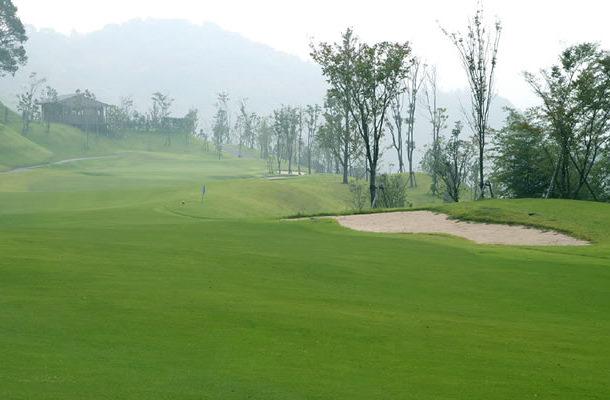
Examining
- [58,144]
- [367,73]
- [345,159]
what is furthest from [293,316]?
[58,144]

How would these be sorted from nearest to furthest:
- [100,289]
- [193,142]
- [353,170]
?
[100,289] < [353,170] < [193,142]

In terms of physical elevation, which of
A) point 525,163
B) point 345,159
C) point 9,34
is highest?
point 9,34

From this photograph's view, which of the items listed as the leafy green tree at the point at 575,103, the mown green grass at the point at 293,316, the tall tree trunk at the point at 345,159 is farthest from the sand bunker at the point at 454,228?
the tall tree trunk at the point at 345,159

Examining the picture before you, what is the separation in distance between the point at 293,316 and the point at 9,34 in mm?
115957

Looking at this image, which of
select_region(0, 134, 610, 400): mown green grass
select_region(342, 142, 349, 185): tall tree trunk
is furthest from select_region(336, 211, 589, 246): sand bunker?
select_region(342, 142, 349, 185): tall tree trunk

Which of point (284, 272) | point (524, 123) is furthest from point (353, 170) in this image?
point (284, 272)

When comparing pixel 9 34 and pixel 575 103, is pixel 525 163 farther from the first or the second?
pixel 9 34

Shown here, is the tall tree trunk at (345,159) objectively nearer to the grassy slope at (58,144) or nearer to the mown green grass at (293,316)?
the grassy slope at (58,144)

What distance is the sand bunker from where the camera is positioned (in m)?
32.8

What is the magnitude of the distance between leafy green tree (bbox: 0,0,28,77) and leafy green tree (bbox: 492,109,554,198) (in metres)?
87.3

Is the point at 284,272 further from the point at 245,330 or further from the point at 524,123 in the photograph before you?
the point at 524,123

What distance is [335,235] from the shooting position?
32.3 meters

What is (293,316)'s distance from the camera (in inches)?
593

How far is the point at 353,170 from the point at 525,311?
124056mm
